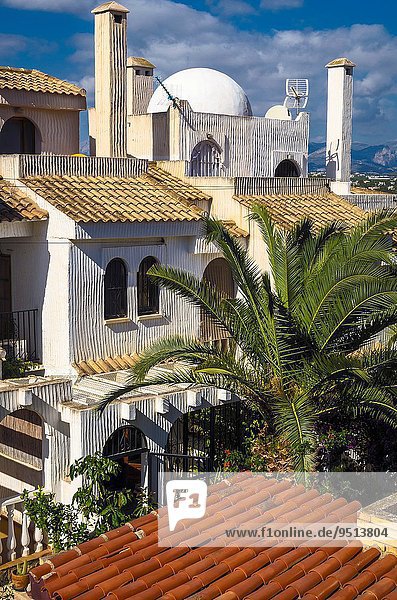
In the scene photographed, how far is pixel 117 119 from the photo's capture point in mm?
18281

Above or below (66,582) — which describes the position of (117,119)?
above

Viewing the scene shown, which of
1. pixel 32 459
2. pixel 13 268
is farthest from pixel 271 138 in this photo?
pixel 32 459

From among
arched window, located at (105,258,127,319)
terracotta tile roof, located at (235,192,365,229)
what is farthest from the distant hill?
arched window, located at (105,258,127,319)

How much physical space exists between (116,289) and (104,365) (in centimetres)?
152

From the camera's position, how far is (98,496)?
12.6m

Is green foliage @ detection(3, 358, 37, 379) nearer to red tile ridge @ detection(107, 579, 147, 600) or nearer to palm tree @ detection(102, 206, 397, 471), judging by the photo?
palm tree @ detection(102, 206, 397, 471)

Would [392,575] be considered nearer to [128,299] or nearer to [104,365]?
[104,365]

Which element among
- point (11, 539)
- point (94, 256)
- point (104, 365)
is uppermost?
point (94, 256)

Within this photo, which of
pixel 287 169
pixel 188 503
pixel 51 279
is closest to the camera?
pixel 188 503

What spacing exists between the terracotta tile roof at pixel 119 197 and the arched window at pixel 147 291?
0.98 meters

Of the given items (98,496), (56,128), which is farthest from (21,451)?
(56,128)

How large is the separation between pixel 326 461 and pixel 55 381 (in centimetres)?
450

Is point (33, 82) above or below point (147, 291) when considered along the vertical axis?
above

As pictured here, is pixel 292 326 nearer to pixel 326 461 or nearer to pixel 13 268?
pixel 326 461
